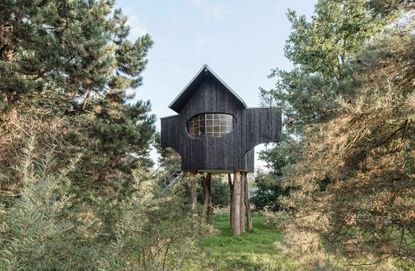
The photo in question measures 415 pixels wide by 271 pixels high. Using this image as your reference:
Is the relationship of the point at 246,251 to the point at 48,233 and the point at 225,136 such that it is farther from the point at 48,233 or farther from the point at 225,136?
the point at 48,233

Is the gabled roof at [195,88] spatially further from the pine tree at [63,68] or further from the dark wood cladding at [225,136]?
the pine tree at [63,68]

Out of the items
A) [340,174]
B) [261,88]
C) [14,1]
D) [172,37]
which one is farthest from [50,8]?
[261,88]

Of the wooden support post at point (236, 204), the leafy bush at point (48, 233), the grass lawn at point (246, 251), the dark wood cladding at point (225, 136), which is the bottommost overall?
the grass lawn at point (246, 251)

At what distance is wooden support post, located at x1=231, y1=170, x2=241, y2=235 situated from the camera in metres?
14.2

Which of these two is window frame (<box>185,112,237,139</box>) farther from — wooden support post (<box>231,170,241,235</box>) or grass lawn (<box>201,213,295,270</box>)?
grass lawn (<box>201,213,295,270</box>)

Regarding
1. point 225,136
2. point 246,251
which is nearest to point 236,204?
point 225,136

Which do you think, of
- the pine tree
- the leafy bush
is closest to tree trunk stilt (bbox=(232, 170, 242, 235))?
the pine tree

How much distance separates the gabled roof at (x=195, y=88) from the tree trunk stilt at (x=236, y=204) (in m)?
3.18

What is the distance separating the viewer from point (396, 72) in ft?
22.1

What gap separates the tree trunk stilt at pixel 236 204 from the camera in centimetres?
1422

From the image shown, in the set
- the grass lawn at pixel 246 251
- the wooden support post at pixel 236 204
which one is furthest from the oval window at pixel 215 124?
the grass lawn at pixel 246 251

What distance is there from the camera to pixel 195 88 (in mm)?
14586

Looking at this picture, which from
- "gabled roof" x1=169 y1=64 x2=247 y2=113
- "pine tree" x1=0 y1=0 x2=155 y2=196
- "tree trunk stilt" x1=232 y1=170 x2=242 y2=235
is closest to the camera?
"pine tree" x1=0 y1=0 x2=155 y2=196

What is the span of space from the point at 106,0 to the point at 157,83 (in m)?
8.08
